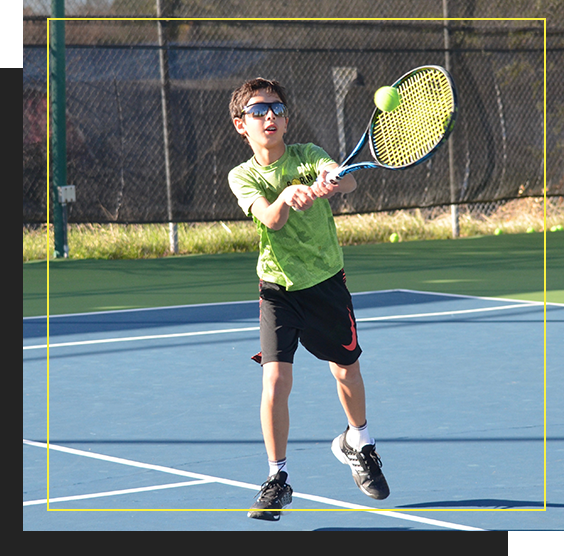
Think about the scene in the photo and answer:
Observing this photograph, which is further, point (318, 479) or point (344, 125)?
point (344, 125)

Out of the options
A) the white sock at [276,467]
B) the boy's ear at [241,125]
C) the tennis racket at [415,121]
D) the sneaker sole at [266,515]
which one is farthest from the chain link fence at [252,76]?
the sneaker sole at [266,515]

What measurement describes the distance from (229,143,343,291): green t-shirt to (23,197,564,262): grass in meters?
8.01

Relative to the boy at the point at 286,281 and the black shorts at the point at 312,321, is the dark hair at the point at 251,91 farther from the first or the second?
the black shorts at the point at 312,321

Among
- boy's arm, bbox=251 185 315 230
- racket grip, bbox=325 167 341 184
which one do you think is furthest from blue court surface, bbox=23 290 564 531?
racket grip, bbox=325 167 341 184

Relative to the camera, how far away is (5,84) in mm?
10266

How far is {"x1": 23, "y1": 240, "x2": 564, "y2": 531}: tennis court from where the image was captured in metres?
3.73

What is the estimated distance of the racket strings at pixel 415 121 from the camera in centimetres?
382

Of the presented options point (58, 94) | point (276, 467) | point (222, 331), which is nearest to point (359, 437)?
point (276, 467)

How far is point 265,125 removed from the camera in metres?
3.70

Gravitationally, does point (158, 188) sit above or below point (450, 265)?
above

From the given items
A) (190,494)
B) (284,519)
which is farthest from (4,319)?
(284,519)

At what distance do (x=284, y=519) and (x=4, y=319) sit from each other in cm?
284

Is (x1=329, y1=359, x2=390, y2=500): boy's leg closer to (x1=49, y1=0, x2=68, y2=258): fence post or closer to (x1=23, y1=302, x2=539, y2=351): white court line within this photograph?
(x1=23, y1=302, x2=539, y2=351): white court line

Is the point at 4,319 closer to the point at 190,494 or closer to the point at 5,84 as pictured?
the point at 190,494
